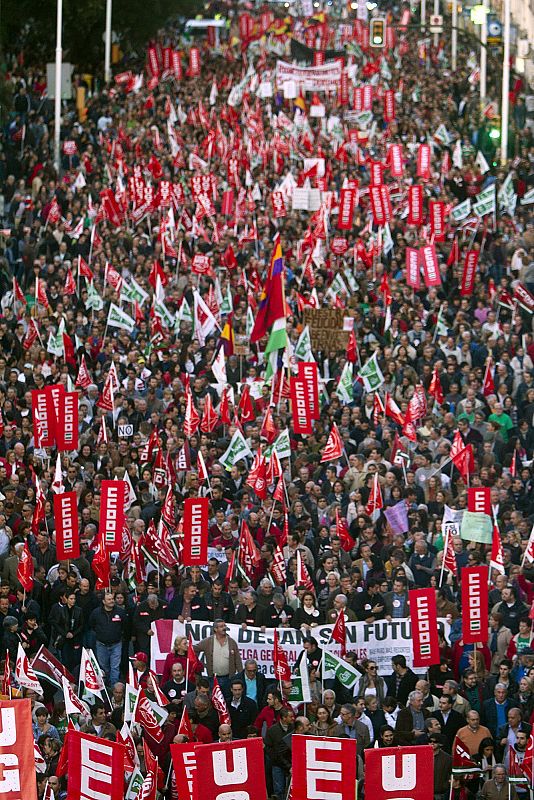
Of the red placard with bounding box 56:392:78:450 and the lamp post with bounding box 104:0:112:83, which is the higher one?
the red placard with bounding box 56:392:78:450

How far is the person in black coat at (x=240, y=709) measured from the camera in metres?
17.4

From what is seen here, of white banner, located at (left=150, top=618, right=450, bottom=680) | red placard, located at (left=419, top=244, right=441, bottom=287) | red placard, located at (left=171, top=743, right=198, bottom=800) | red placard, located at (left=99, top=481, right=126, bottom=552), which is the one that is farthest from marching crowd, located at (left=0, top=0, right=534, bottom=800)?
red placard, located at (left=171, top=743, right=198, bottom=800)

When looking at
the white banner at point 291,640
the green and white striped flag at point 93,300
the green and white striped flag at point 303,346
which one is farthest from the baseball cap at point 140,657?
the green and white striped flag at point 93,300

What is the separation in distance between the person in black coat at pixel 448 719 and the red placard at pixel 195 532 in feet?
12.7

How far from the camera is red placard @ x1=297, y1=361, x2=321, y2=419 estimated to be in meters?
25.0

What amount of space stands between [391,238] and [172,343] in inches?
257

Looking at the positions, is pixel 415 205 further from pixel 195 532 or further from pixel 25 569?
pixel 25 569

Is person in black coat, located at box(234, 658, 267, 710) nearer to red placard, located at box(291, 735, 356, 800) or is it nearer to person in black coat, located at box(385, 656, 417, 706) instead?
person in black coat, located at box(385, 656, 417, 706)

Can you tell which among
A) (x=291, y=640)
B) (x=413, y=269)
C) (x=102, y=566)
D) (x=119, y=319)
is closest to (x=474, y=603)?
(x=291, y=640)

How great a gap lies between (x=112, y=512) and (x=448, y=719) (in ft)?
16.1

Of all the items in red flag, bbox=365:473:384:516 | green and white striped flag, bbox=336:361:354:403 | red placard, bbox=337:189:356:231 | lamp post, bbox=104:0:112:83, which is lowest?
lamp post, bbox=104:0:112:83

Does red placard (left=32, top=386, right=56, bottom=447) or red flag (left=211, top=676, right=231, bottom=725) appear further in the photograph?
red placard (left=32, top=386, right=56, bottom=447)

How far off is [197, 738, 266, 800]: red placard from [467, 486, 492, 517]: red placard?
7859 mm

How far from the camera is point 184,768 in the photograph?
563 inches
